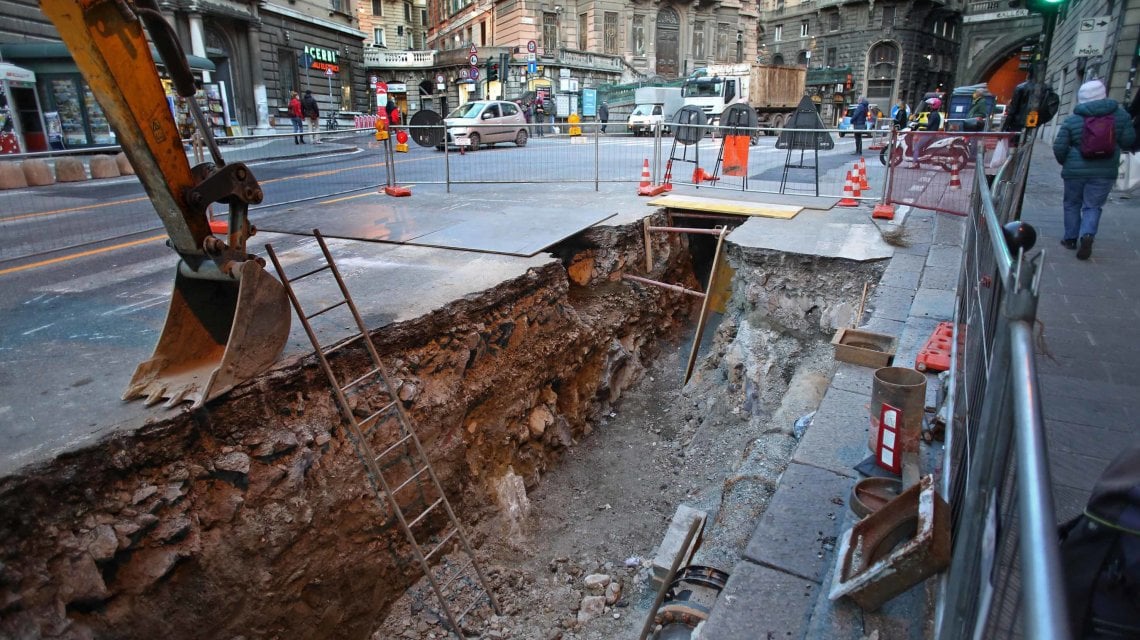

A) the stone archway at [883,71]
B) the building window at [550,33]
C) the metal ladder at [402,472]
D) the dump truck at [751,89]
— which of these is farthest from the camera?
the stone archway at [883,71]

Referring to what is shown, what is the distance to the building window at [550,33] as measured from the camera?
137 ft

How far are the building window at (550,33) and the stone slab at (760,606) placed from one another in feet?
141

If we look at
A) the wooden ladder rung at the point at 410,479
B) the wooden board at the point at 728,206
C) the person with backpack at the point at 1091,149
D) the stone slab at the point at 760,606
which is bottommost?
the wooden ladder rung at the point at 410,479

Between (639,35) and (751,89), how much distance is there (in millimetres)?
16711

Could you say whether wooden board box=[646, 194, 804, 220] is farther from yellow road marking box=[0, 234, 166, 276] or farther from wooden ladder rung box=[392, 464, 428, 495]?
yellow road marking box=[0, 234, 166, 276]

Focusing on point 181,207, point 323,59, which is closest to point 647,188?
point 181,207

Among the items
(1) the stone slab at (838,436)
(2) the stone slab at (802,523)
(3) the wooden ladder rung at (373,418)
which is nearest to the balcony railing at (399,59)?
(3) the wooden ladder rung at (373,418)

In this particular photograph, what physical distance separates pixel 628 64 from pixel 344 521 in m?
45.0

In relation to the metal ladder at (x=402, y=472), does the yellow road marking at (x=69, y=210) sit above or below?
above

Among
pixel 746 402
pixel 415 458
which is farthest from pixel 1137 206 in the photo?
pixel 415 458

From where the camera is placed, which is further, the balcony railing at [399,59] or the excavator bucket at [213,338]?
the balcony railing at [399,59]

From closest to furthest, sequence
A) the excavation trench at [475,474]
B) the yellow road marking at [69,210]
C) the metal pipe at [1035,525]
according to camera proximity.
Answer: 1. the metal pipe at [1035,525]
2. the excavation trench at [475,474]
3. the yellow road marking at [69,210]

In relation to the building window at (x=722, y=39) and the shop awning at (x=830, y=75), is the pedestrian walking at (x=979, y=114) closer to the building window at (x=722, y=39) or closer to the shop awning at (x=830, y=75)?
the shop awning at (x=830, y=75)

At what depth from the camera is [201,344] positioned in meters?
4.31
